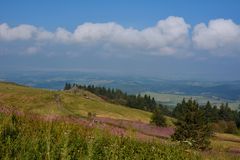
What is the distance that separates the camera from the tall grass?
26.6 feet

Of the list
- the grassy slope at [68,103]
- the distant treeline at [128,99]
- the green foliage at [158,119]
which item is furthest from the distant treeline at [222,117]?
the green foliage at [158,119]

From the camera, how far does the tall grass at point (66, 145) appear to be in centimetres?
811

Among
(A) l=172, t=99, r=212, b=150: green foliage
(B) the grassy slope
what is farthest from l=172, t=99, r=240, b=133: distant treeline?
(A) l=172, t=99, r=212, b=150: green foliage

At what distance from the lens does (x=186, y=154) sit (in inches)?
422

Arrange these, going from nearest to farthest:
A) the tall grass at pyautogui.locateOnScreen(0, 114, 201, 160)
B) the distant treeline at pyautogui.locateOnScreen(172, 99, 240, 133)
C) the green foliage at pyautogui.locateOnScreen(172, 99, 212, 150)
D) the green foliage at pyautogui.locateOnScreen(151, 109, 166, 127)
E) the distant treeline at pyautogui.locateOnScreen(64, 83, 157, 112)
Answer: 1. the tall grass at pyautogui.locateOnScreen(0, 114, 201, 160)
2. the green foliage at pyautogui.locateOnScreen(172, 99, 212, 150)
3. the green foliage at pyautogui.locateOnScreen(151, 109, 166, 127)
4. the distant treeline at pyautogui.locateOnScreen(172, 99, 240, 133)
5. the distant treeline at pyautogui.locateOnScreen(64, 83, 157, 112)

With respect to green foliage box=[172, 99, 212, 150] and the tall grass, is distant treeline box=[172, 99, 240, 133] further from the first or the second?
the tall grass

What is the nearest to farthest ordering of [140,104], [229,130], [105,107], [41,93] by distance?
[41,93] < [105,107] < [229,130] < [140,104]

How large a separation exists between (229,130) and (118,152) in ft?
378

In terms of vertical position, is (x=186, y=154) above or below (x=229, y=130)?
above

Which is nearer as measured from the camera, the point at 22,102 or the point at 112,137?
the point at 112,137

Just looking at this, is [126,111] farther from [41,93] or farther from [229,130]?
[229,130]

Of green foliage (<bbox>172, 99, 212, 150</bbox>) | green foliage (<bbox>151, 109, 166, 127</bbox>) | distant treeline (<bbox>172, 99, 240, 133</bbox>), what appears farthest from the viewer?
distant treeline (<bbox>172, 99, 240, 133</bbox>)

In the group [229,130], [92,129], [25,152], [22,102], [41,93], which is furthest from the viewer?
[229,130]

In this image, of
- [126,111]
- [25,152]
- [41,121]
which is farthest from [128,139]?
[126,111]
